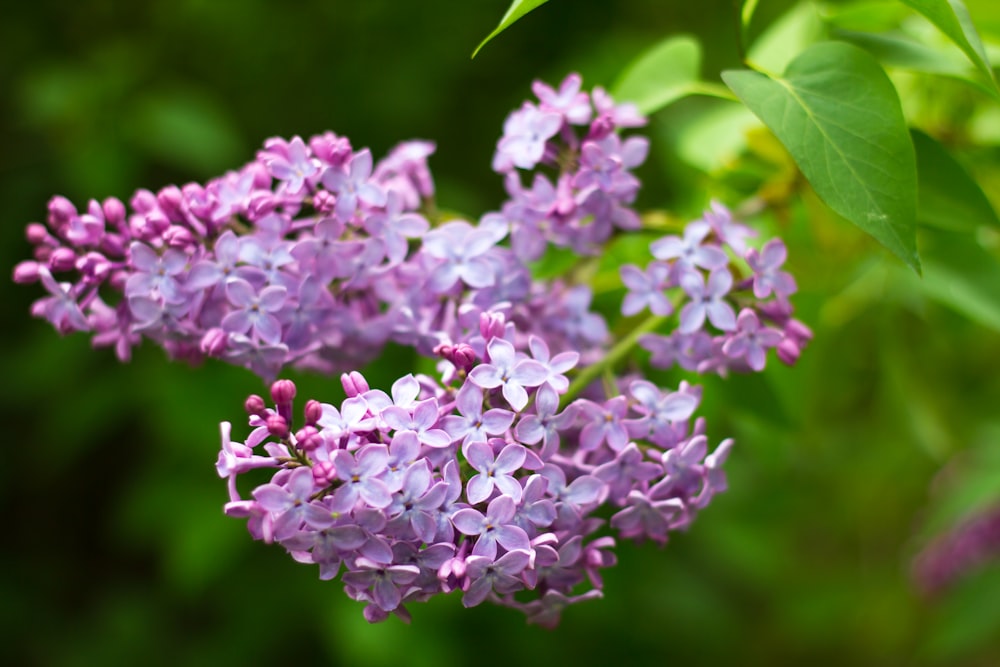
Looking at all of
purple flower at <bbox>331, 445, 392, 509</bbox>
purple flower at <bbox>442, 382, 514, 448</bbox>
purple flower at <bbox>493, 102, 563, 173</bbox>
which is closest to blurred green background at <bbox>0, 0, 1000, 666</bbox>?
purple flower at <bbox>493, 102, 563, 173</bbox>

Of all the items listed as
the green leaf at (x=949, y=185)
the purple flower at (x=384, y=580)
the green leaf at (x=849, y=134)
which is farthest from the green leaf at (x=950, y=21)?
the purple flower at (x=384, y=580)

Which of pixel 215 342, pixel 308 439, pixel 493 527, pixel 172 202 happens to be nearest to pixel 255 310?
pixel 215 342

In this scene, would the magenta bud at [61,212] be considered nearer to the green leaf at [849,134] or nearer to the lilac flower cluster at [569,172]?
the lilac flower cluster at [569,172]

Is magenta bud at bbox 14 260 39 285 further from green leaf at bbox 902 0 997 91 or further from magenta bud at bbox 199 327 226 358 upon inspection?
green leaf at bbox 902 0 997 91

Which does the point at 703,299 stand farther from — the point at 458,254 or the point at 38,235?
the point at 38,235

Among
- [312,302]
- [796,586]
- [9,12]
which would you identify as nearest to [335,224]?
[312,302]

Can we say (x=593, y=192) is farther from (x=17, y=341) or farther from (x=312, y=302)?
(x=17, y=341)

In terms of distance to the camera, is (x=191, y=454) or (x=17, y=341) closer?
(x=191, y=454)
